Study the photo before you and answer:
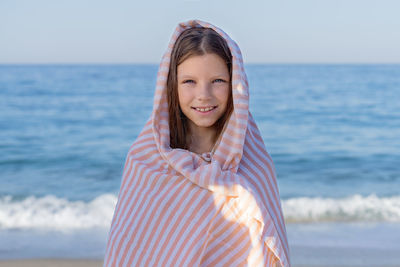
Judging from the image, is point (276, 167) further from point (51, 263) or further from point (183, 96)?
point (183, 96)

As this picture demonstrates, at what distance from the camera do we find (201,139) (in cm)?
244

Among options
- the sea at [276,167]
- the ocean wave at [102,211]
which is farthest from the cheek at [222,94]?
the ocean wave at [102,211]

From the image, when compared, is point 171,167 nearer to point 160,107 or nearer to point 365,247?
point 160,107

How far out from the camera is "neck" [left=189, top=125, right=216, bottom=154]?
2.40m

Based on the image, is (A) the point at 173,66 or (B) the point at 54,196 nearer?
(A) the point at 173,66

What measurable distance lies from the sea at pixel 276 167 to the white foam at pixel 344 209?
0.01 meters

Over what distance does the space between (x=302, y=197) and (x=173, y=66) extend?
5742 mm

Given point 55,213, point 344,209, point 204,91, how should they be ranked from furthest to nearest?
point 344,209, point 55,213, point 204,91

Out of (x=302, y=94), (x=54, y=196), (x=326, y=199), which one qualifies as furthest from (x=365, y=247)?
(x=302, y=94)

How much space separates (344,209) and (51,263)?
13.2 ft

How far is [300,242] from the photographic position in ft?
18.3

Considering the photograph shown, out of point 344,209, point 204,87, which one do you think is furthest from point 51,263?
point 344,209

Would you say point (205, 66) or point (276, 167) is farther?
point (276, 167)

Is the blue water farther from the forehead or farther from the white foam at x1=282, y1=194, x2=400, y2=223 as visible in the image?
the forehead
